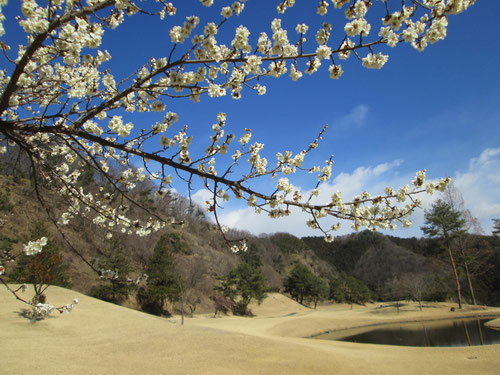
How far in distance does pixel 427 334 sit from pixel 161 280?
693 inches

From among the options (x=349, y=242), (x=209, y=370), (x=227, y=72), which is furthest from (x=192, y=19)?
(x=349, y=242)

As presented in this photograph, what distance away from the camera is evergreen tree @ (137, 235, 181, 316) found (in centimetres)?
2011

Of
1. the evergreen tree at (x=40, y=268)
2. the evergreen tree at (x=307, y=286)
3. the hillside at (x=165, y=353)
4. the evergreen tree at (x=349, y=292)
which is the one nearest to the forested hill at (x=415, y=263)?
the evergreen tree at (x=349, y=292)

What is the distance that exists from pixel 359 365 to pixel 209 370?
4.30 metres

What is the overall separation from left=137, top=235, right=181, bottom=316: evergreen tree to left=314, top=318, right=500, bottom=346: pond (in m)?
10.4

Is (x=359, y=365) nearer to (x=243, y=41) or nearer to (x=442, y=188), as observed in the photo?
(x=442, y=188)

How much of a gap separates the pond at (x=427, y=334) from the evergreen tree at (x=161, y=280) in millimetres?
10425

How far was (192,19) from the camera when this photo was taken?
6.17ft

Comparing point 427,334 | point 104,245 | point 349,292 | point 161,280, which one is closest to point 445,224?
point 427,334

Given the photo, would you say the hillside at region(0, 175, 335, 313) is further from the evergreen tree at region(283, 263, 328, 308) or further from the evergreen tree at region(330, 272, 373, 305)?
the evergreen tree at region(330, 272, 373, 305)

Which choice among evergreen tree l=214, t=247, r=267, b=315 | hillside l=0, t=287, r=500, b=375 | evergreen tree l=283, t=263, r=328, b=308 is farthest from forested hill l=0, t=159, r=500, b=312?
hillside l=0, t=287, r=500, b=375

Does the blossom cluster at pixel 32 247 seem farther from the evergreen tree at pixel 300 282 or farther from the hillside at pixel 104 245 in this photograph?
the evergreen tree at pixel 300 282

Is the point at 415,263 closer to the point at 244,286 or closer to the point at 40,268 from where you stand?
the point at 244,286

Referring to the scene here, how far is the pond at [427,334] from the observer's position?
14.5 metres
